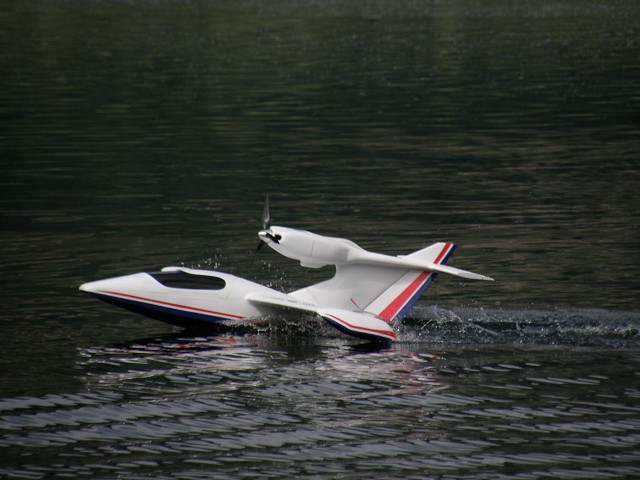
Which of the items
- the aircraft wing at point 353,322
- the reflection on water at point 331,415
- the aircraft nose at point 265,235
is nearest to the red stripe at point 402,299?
the aircraft wing at point 353,322

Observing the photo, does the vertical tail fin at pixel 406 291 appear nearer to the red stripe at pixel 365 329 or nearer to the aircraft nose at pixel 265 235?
the red stripe at pixel 365 329

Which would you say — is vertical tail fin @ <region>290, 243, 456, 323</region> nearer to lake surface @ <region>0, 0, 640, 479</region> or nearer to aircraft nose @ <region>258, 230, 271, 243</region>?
lake surface @ <region>0, 0, 640, 479</region>

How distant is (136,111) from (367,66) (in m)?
26.0

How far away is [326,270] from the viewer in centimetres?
4022

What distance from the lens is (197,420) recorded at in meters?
24.1

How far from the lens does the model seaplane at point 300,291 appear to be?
30.1 meters

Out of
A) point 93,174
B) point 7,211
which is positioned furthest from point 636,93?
point 7,211

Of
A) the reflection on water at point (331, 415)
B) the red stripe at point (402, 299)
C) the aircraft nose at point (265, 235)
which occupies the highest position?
the aircraft nose at point (265, 235)

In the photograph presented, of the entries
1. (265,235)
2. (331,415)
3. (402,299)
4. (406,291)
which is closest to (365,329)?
(402,299)

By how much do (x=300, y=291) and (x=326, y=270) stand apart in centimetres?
852

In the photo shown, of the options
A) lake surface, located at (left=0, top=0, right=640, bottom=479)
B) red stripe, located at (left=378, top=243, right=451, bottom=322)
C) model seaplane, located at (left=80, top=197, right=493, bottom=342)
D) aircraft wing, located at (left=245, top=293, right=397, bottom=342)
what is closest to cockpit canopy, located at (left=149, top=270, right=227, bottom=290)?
model seaplane, located at (left=80, top=197, right=493, bottom=342)

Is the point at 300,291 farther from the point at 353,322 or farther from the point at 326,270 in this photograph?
the point at 326,270

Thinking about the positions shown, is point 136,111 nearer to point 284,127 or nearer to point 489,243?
point 284,127

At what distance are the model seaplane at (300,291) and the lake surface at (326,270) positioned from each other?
2.46 feet
